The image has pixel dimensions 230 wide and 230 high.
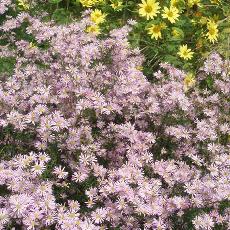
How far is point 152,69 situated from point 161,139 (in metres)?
1.30

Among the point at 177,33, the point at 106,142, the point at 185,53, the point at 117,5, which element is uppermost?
the point at 106,142

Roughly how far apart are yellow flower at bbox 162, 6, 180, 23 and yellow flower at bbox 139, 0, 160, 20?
3.4 inches

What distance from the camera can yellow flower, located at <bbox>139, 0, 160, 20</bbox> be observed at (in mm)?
4980

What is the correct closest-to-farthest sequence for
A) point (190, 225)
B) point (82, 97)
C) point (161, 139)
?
point (190, 225) → point (82, 97) → point (161, 139)

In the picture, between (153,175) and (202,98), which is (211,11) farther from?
(153,175)

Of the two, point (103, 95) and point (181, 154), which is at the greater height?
point (103, 95)

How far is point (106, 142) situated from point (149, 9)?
77.9 inches

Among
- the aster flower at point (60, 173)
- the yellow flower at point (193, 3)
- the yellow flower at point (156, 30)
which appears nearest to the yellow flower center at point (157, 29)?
the yellow flower at point (156, 30)

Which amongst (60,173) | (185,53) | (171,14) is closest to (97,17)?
(171,14)

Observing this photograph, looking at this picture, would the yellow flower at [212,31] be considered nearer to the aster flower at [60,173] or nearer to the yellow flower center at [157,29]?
the yellow flower center at [157,29]

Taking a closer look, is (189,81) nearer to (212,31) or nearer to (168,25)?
(212,31)

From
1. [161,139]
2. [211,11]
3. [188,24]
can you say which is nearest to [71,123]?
[161,139]

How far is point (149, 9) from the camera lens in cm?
501

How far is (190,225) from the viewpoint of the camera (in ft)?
10.8
